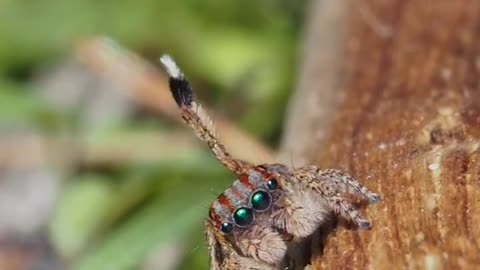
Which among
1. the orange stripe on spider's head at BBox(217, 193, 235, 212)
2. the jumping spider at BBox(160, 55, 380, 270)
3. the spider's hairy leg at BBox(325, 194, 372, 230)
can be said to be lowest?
the spider's hairy leg at BBox(325, 194, 372, 230)

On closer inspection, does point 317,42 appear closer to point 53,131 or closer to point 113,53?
point 113,53

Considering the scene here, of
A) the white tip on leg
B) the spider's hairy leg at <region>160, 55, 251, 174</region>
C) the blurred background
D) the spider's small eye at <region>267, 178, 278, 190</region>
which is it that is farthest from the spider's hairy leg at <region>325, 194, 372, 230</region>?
the blurred background

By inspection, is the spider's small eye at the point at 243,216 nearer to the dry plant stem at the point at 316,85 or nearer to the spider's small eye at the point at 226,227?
the spider's small eye at the point at 226,227

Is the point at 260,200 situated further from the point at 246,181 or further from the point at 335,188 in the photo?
the point at 335,188

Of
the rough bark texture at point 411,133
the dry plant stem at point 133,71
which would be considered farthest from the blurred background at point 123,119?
the rough bark texture at point 411,133

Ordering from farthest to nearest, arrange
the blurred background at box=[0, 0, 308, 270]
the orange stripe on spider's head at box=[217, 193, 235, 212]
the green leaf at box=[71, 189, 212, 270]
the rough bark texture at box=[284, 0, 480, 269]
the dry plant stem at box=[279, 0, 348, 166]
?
the blurred background at box=[0, 0, 308, 270] → the green leaf at box=[71, 189, 212, 270] → the dry plant stem at box=[279, 0, 348, 166] → the orange stripe on spider's head at box=[217, 193, 235, 212] → the rough bark texture at box=[284, 0, 480, 269]

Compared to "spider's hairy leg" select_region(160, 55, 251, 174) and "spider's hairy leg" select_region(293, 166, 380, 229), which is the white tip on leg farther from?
"spider's hairy leg" select_region(293, 166, 380, 229)

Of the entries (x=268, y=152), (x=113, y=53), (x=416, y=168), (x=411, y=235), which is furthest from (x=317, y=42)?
(x=411, y=235)
